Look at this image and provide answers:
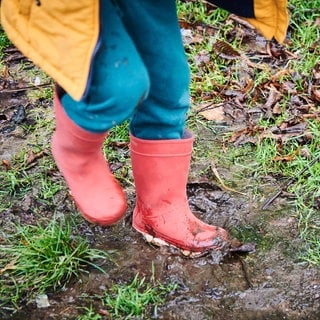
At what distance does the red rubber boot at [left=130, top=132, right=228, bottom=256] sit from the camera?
2320mm

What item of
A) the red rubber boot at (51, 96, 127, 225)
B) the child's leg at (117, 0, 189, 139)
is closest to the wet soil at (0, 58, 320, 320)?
the red rubber boot at (51, 96, 127, 225)

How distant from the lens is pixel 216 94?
3.47 metres

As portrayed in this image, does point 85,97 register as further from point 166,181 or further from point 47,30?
point 166,181

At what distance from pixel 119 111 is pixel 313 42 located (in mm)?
2213

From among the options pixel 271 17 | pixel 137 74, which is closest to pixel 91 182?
pixel 137 74

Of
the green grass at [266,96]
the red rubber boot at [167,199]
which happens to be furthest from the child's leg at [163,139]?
the green grass at [266,96]

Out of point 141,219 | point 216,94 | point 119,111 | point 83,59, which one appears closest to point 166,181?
point 141,219

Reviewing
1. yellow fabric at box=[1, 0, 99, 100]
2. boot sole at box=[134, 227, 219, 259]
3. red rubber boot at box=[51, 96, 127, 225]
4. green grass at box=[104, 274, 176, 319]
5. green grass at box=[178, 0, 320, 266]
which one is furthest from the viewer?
green grass at box=[178, 0, 320, 266]

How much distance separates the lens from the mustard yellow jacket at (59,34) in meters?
1.74

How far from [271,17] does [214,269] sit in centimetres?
87

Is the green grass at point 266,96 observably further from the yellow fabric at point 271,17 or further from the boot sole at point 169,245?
the yellow fabric at point 271,17

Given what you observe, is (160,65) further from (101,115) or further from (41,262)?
(41,262)

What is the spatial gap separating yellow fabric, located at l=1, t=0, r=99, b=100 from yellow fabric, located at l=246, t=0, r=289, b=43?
55cm

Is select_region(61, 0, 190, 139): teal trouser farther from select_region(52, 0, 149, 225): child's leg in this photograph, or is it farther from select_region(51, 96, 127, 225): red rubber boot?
select_region(51, 96, 127, 225): red rubber boot
